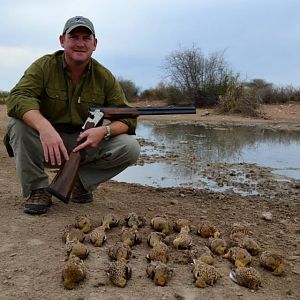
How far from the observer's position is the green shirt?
14.5 ft

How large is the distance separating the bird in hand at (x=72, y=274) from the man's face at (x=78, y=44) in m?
2.17

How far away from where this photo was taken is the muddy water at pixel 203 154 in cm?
693

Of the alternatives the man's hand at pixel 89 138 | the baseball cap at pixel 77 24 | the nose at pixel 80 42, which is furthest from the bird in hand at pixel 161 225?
the baseball cap at pixel 77 24

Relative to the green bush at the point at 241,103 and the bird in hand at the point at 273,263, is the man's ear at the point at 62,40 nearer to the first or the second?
the bird in hand at the point at 273,263

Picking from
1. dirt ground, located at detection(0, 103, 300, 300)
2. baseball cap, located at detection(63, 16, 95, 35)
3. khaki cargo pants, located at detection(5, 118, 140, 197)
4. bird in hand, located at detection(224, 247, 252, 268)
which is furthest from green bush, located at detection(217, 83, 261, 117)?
bird in hand, located at detection(224, 247, 252, 268)

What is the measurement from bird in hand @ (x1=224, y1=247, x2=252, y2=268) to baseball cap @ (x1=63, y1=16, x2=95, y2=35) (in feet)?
7.99

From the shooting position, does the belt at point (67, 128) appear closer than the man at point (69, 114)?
No

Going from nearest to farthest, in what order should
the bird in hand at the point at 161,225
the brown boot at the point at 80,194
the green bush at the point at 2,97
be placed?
the bird in hand at the point at 161,225 < the brown boot at the point at 80,194 < the green bush at the point at 2,97

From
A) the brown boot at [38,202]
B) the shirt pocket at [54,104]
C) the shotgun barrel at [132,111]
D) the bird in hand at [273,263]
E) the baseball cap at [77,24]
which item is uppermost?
the baseball cap at [77,24]

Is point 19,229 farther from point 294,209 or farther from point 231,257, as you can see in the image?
point 294,209

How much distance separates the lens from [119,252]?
11.0 ft

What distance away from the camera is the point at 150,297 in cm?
289

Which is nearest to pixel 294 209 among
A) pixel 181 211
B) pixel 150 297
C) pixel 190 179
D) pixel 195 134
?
pixel 181 211

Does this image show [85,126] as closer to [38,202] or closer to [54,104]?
[54,104]
